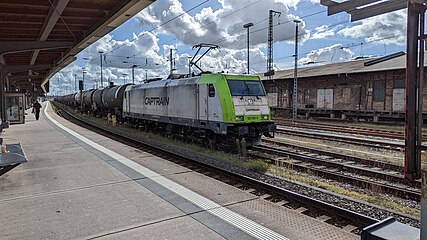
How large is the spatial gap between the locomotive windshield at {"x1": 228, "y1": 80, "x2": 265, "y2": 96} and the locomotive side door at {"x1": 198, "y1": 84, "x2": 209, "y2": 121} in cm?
103

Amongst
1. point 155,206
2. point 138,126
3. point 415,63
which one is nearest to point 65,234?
point 155,206

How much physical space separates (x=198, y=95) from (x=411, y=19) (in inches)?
322

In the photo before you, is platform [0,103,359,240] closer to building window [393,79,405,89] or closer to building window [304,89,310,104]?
building window [393,79,405,89]

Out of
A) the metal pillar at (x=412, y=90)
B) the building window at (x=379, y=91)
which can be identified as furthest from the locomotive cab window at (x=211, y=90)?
the building window at (x=379, y=91)

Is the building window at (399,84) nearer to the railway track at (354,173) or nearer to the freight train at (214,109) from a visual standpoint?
the freight train at (214,109)

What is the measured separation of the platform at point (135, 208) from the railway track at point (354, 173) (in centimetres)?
292

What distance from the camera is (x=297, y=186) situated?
7117 mm

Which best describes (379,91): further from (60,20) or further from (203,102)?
(60,20)

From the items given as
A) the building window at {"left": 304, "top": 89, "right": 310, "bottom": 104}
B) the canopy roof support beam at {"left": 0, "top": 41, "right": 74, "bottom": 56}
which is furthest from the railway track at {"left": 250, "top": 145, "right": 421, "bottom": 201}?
the building window at {"left": 304, "top": 89, "right": 310, "bottom": 104}

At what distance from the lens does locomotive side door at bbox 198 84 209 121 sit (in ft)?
39.9

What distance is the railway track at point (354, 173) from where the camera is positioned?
7246 millimetres

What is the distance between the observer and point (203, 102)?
1230 centimetres

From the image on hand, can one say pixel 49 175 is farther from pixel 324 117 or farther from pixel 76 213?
pixel 324 117

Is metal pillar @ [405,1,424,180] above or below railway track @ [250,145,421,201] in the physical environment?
above
